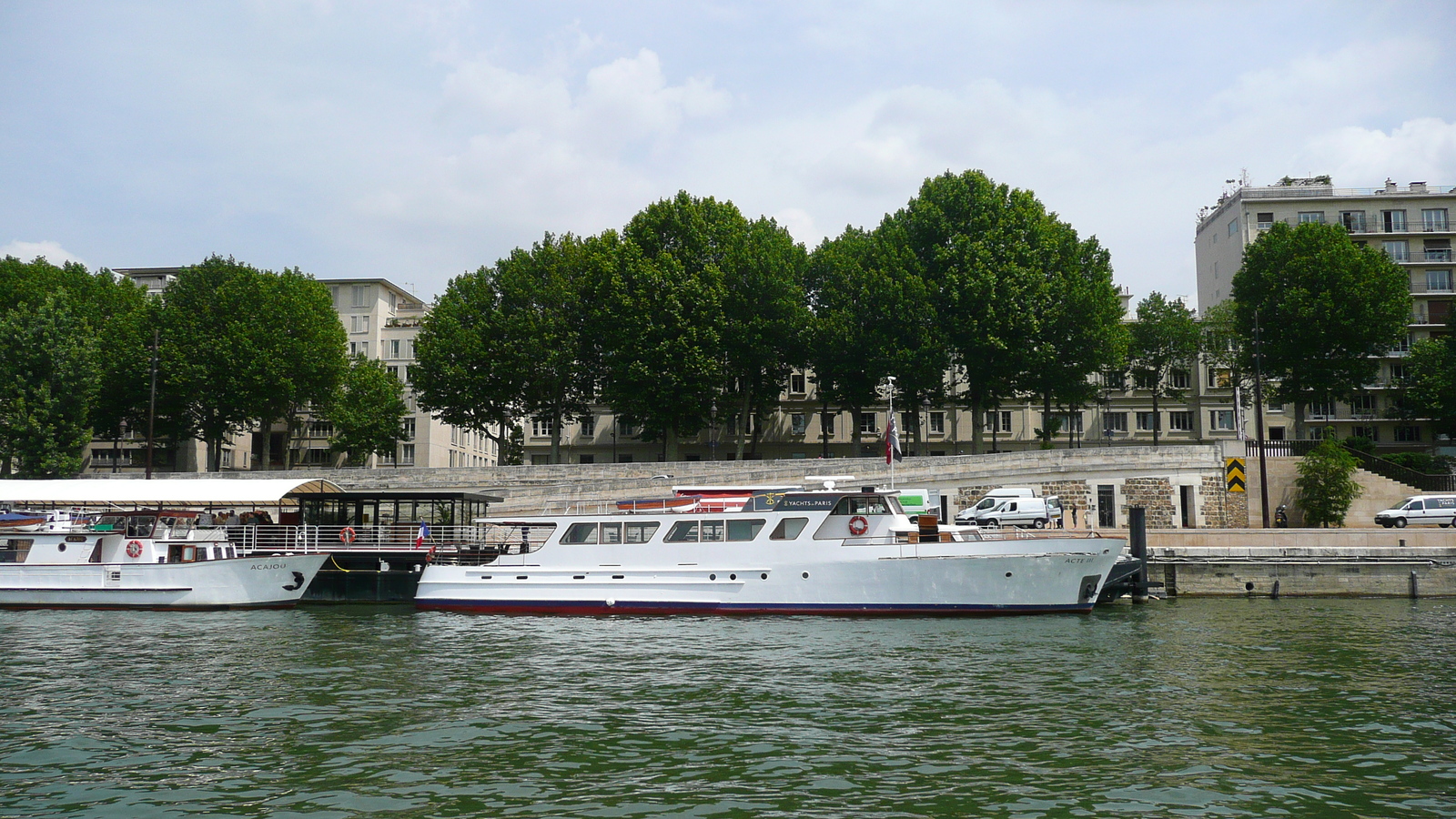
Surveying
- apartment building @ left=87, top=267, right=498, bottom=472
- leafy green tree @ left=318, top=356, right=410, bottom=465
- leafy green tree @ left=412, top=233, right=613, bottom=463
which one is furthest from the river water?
apartment building @ left=87, top=267, right=498, bottom=472

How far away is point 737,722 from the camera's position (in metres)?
16.3

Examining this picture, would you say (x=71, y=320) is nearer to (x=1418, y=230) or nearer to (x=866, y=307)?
(x=866, y=307)

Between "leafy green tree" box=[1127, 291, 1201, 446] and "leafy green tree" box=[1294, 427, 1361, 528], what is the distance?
726 inches

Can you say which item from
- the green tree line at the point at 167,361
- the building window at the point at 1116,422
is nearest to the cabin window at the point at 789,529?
the green tree line at the point at 167,361

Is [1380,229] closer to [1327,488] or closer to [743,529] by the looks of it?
[1327,488]

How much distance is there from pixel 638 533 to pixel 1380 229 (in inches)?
2884

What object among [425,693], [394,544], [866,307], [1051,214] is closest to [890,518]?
[425,693]

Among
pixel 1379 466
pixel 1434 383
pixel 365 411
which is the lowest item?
pixel 1379 466

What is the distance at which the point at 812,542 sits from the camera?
3047cm

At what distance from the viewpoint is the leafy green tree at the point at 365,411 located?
2980 inches

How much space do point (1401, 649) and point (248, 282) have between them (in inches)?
2716

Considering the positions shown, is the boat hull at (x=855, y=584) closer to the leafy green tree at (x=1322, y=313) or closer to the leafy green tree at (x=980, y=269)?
the leafy green tree at (x=980, y=269)

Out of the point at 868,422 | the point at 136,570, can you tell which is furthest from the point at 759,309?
the point at 136,570

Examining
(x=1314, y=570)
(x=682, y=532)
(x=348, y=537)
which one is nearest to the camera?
(x=682, y=532)
